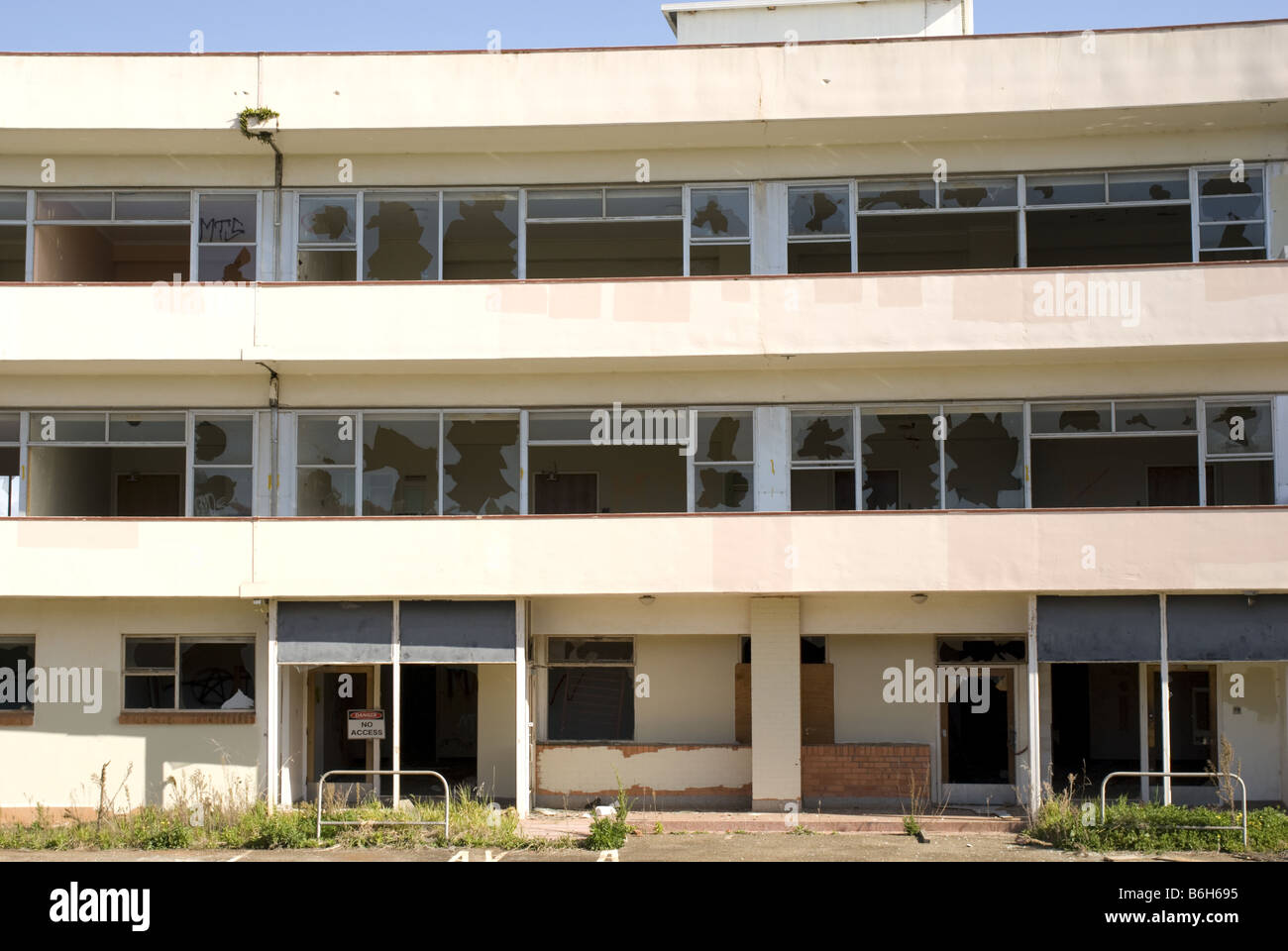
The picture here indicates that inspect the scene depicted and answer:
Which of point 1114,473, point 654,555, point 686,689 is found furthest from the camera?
point 1114,473

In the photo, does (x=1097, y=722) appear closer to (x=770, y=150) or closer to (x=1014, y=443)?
(x=1014, y=443)

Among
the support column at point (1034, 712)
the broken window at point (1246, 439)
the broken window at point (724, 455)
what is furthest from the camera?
the broken window at point (724, 455)

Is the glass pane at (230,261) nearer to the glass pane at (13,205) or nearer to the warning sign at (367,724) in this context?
the glass pane at (13,205)

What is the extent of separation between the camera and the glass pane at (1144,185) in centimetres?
1767

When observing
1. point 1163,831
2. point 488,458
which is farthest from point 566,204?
point 1163,831

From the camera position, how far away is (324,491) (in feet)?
60.6

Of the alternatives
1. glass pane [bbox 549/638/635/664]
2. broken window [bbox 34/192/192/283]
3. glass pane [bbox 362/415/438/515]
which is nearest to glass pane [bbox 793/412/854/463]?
glass pane [bbox 549/638/635/664]

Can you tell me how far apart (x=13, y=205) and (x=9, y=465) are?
358 centimetres

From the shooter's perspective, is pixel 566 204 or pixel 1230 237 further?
pixel 566 204

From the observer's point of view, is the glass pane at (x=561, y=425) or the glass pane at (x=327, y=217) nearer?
the glass pane at (x=561, y=425)

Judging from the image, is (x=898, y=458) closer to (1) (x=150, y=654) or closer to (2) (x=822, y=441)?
(2) (x=822, y=441)

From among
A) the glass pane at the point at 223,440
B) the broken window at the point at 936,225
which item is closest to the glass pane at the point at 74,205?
the glass pane at the point at 223,440

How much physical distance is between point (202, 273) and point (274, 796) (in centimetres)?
718

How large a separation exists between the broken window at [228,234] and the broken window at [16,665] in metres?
5.65
